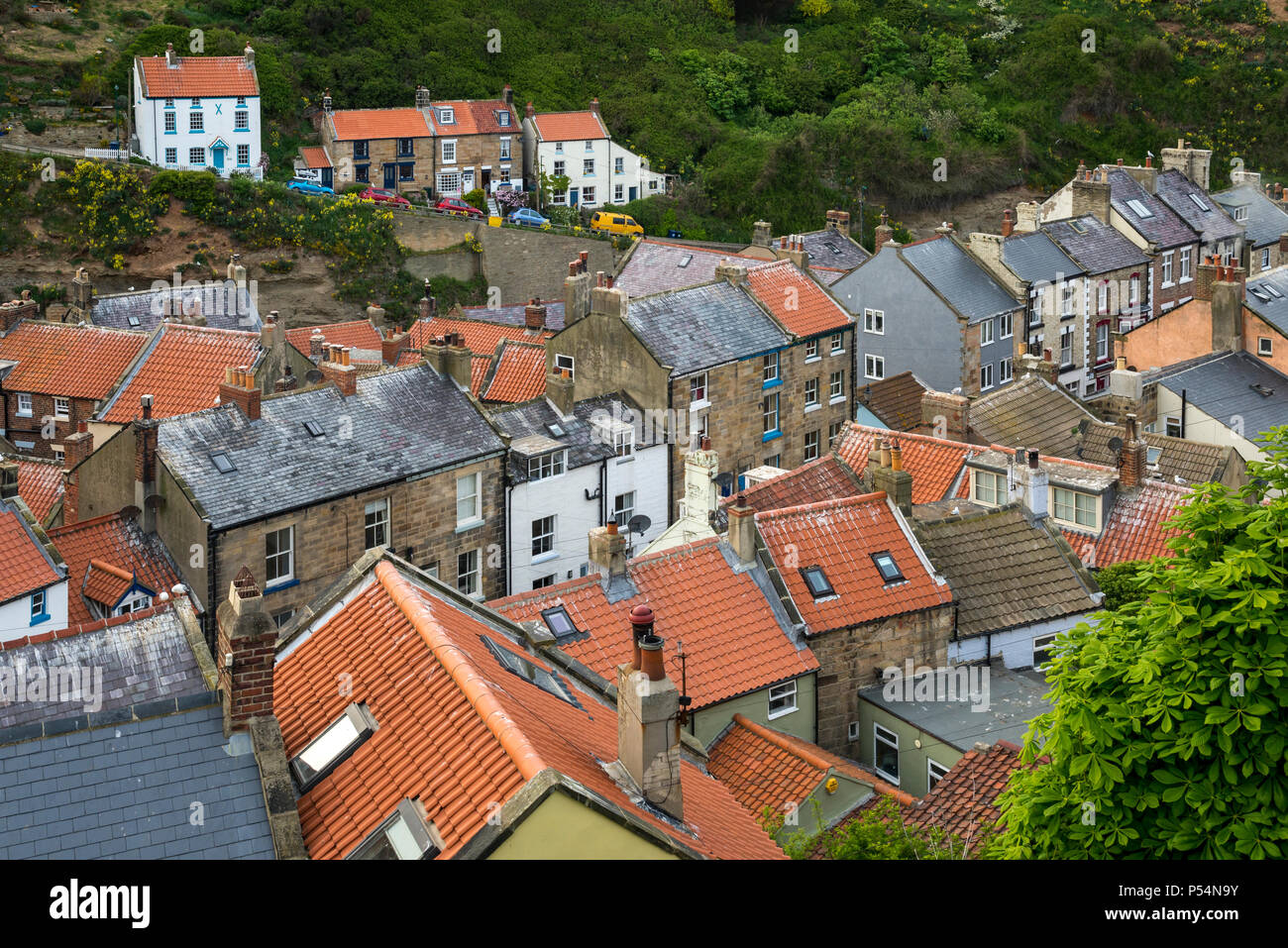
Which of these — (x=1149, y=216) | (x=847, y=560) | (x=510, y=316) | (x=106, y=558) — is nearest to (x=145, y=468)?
(x=106, y=558)

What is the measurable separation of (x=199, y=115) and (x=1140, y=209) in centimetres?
4543

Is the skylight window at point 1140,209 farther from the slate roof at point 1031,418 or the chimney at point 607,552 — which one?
the chimney at point 607,552

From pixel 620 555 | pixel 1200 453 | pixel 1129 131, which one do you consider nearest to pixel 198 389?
pixel 620 555

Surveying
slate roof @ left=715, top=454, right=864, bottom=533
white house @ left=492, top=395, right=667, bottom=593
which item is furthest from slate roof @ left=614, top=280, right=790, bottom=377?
slate roof @ left=715, top=454, right=864, bottom=533

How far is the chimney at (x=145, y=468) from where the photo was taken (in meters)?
33.5

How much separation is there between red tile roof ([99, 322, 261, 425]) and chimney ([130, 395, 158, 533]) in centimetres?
871

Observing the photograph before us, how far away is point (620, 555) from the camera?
2903cm

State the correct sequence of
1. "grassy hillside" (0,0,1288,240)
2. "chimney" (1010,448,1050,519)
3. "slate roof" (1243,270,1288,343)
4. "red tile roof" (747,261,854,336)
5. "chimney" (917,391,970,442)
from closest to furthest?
1. "chimney" (1010,448,1050,519)
2. "chimney" (917,391,970,442)
3. "red tile roof" (747,261,854,336)
4. "slate roof" (1243,270,1288,343)
5. "grassy hillside" (0,0,1288,240)

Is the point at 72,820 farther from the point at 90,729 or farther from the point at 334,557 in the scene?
the point at 334,557

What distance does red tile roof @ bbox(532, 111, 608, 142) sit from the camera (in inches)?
3302

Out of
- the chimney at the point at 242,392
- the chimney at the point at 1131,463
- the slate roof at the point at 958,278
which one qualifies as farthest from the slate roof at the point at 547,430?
the slate roof at the point at 958,278

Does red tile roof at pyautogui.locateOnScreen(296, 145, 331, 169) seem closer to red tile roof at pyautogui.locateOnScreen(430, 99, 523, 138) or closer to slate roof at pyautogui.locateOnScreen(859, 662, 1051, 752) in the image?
red tile roof at pyautogui.locateOnScreen(430, 99, 523, 138)

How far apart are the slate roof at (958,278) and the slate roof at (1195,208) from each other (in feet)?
49.9
